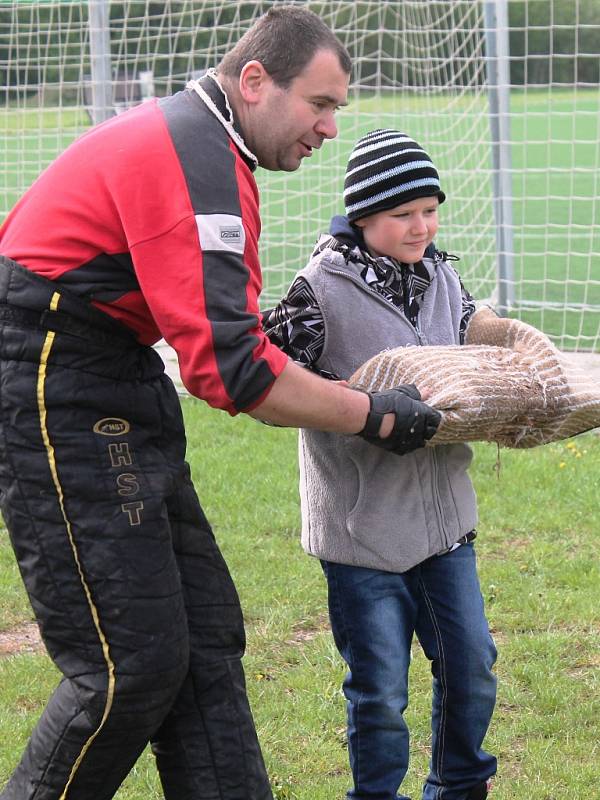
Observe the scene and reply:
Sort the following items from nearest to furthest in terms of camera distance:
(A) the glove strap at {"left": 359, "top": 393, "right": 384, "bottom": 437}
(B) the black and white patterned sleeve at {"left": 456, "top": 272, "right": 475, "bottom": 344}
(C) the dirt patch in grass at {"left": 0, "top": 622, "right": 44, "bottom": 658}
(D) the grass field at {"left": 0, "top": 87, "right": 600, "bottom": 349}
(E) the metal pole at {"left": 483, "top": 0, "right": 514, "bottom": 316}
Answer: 1. (A) the glove strap at {"left": 359, "top": 393, "right": 384, "bottom": 437}
2. (B) the black and white patterned sleeve at {"left": 456, "top": 272, "right": 475, "bottom": 344}
3. (C) the dirt patch in grass at {"left": 0, "top": 622, "right": 44, "bottom": 658}
4. (E) the metal pole at {"left": 483, "top": 0, "right": 514, "bottom": 316}
5. (D) the grass field at {"left": 0, "top": 87, "right": 600, "bottom": 349}

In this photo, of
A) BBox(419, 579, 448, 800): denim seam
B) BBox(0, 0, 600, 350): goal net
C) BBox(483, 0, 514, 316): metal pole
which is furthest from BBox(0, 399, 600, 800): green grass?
BBox(483, 0, 514, 316): metal pole

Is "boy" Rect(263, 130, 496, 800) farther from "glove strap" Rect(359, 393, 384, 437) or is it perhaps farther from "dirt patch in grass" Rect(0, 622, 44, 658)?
"dirt patch in grass" Rect(0, 622, 44, 658)

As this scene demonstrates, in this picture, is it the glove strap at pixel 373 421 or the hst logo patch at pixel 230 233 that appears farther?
the glove strap at pixel 373 421

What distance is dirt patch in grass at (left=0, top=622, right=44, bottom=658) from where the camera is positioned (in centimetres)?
454

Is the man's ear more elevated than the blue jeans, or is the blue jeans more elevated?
the man's ear

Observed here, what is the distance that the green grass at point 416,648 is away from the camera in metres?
3.73

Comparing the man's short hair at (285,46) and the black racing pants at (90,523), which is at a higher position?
the man's short hair at (285,46)

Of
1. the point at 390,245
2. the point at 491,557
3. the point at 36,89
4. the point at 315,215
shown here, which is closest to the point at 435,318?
the point at 390,245

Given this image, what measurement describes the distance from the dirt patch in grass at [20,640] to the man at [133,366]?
162cm

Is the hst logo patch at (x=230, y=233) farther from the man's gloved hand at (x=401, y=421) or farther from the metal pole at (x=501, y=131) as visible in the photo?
the metal pole at (x=501, y=131)

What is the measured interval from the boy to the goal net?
5.61m

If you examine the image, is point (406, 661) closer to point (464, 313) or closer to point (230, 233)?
point (464, 313)

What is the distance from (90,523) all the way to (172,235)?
0.65 meters

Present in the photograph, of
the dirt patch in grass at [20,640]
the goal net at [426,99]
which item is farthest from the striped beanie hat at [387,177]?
the goal net at [426,99]
